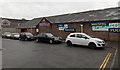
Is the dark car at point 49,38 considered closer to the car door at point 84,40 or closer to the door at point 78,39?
the door at point 78,39

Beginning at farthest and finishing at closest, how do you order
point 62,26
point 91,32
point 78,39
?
point 62,26
point 91,32
point 78,39

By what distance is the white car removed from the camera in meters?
9.75

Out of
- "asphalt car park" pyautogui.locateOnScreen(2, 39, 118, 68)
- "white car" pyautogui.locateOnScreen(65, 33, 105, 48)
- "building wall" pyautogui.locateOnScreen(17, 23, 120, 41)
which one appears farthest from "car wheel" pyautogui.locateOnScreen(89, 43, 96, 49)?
"building wall" pyautogui.locateOnScreen(17, 23, 120, 41)

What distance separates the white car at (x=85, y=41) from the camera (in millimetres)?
9750

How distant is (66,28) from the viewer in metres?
19.3

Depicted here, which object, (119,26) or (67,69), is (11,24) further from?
(67,69)

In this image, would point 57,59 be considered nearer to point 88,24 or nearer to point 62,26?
point 88,24

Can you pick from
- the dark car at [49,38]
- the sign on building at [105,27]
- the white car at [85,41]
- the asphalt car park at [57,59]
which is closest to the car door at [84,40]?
the white car at [85,41]

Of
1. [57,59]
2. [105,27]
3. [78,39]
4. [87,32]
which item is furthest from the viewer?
[87,32]

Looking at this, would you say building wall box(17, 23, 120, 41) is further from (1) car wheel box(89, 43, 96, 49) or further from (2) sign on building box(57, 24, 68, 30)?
(1) car wheel box(89, 43, 96, 49)

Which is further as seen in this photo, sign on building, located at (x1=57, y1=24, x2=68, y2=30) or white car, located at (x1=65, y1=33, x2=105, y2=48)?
sign on building, located at (x1=57, y1=24, x2=68, y2=30)

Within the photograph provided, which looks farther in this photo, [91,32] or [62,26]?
[62,26]

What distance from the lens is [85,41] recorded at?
34.3ft

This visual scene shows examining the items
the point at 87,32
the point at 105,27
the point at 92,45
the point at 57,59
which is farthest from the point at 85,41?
the point at 87,32
